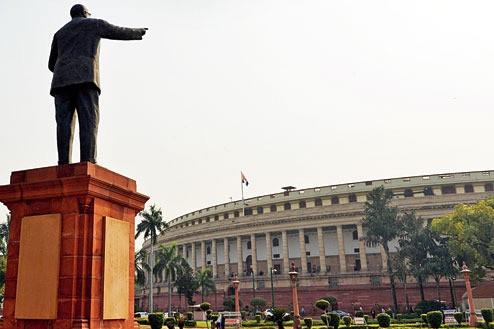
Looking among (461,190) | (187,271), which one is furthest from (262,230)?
(461,190)

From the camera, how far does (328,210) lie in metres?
63.0

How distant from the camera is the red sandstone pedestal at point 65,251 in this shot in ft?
22.3

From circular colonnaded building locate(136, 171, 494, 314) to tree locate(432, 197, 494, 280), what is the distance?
43.5 feet

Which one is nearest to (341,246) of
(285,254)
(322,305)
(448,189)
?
(285,254)

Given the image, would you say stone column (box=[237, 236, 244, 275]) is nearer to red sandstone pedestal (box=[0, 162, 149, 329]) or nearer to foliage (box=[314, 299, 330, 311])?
foliage (box=[314, 299, 330, 311])

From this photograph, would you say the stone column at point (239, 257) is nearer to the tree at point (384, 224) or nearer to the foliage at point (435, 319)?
the tree at point (384, 224)

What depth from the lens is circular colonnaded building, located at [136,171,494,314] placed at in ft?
189

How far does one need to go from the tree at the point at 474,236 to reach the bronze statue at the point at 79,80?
40079mm

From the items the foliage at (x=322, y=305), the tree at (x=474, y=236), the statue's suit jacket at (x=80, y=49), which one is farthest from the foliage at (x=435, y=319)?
the statue's suit jacket at (x=80, y=49)

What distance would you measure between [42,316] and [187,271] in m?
55.3

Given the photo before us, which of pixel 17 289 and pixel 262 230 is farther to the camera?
pixel 262 230

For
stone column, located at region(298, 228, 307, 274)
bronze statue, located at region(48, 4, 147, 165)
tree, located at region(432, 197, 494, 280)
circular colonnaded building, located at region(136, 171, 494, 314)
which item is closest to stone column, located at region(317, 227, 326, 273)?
circular colonnaded building, located at region(136, 171, 494, 314)

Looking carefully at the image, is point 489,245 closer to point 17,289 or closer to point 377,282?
point 377,282

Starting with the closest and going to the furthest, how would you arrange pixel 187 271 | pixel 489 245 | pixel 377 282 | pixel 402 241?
1. pixel 489 245
2. pixel 402 241
3. pixel 377 282
4. pixel 187 271
